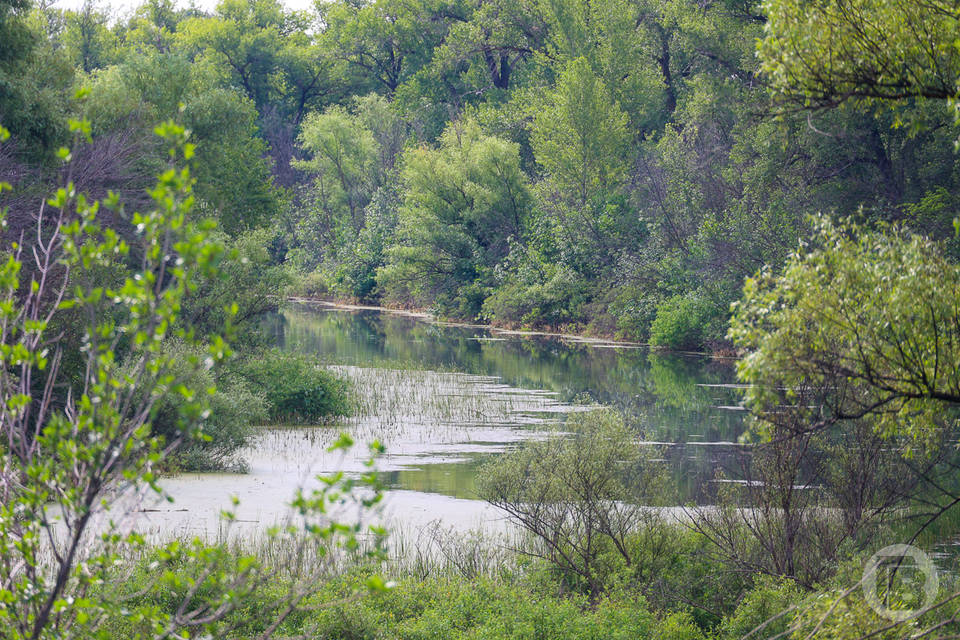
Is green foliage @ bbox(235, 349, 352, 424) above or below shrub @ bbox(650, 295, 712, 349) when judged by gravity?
below

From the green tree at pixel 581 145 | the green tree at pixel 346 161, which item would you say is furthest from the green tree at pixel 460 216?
the green tree at pixel 346 161

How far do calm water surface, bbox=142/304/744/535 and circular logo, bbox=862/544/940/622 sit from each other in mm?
3414

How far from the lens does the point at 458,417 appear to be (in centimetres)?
2202

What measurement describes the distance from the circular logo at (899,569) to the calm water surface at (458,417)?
134 inches

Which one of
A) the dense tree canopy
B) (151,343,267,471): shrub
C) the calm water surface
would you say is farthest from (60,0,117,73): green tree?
(151,343,267,471): shrub

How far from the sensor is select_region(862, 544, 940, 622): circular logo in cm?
778

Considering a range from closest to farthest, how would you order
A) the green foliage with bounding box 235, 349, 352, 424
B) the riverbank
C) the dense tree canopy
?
the green foliage with bounding box 235, 349, 352, 424 < the dense tree canopy < the riverbank

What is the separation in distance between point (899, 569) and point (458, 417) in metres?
12.5

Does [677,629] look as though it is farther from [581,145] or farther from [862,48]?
[581,145]

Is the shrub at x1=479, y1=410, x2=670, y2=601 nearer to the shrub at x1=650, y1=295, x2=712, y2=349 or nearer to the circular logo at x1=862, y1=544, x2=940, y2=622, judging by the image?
the circular logo at x1=862, y1=544, x2=940, y2=622

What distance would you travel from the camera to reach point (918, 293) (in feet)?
27.4

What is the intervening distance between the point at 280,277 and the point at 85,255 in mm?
20128

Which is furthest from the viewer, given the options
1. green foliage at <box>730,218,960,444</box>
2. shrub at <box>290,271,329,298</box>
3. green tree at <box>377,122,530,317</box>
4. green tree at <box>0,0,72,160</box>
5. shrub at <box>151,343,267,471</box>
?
shrub at <box>290,271,329,298</box>

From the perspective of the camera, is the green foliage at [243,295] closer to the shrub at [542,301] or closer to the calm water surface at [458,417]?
the calm water surface at [458,417]
